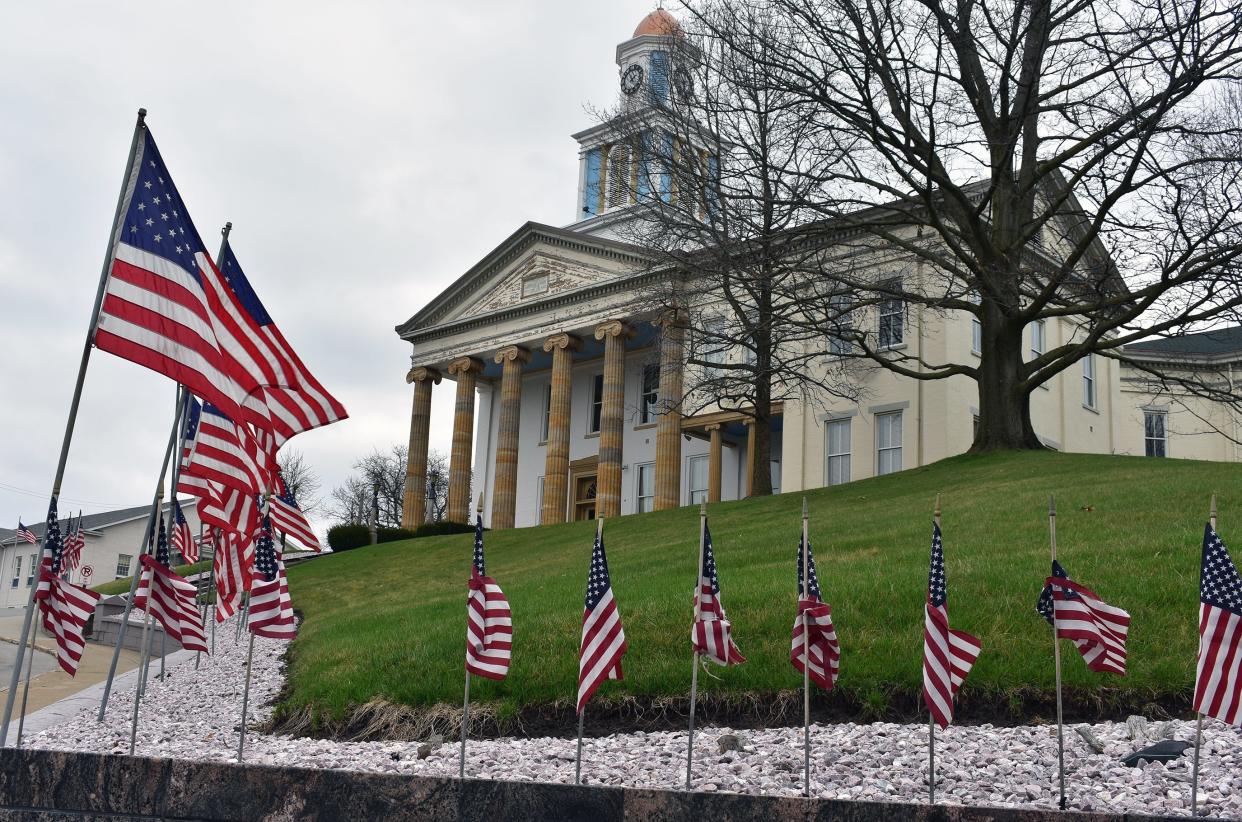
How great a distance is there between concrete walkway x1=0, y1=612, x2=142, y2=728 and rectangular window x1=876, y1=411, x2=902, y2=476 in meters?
22.7

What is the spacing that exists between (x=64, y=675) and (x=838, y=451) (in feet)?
82.8

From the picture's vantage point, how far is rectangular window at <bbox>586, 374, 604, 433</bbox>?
161 ft

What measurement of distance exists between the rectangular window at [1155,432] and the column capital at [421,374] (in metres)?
28.7

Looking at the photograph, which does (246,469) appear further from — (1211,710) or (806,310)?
(806,310)

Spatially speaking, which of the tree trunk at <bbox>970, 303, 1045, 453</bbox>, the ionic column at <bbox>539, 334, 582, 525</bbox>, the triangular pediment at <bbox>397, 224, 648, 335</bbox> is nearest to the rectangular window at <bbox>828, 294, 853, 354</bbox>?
the tree trunk at <bbox>970, 303, 1045, 453</bbox>

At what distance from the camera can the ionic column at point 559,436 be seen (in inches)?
1725

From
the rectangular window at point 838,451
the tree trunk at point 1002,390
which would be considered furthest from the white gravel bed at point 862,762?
the rectangular window at point 838,451

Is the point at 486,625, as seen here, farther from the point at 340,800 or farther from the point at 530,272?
the point at 530,272

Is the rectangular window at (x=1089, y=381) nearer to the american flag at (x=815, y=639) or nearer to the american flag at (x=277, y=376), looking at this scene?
the american flag at (x=815, y=639)

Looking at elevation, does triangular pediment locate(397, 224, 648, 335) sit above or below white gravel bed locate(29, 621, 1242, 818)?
above

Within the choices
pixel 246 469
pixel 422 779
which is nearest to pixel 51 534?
pixel 246 469

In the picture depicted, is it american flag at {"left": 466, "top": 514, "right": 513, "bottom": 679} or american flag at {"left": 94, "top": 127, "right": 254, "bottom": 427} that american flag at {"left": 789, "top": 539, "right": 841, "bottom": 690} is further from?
american flag at {"left": 94, "top": 127, "right": 254, "bottom": 427}

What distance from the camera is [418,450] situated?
160 ft

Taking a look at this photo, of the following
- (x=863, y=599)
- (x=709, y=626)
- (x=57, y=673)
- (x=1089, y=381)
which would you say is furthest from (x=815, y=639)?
(x=1089, y=381)
